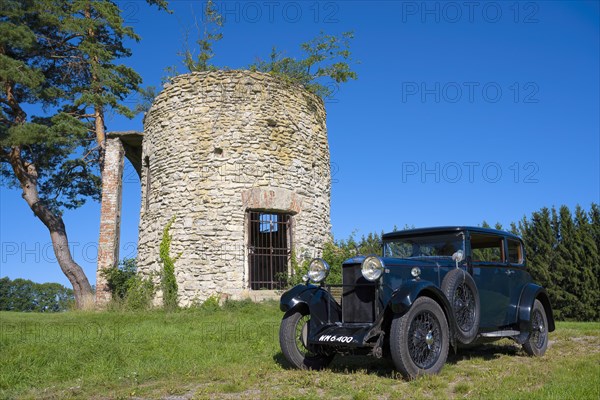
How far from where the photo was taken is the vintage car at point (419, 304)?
5273mm

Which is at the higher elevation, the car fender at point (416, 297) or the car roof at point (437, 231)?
the car roof at point (437, 231)

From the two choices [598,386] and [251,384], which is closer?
[598,386]

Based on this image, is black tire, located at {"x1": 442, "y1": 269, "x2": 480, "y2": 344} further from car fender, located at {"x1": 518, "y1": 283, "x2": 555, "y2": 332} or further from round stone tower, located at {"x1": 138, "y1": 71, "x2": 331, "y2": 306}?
round stone tower, located at {"x1": 138, "y1": 71, "x2": 331, "y2": 306}

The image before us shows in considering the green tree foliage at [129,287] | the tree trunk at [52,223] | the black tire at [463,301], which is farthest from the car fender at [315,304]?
the tree trunk at [52,223]

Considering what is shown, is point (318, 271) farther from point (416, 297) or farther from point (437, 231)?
point (437, 231)

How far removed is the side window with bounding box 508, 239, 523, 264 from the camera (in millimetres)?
7185

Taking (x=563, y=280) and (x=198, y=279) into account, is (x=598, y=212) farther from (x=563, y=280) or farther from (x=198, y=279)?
(x=198, y=279)

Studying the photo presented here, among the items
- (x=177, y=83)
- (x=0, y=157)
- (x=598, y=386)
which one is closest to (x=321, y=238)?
(x=177, y=83)

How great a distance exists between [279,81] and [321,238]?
4361 mm

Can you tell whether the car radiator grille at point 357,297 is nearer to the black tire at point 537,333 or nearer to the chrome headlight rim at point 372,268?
the chrome headlight rim at point 372,268

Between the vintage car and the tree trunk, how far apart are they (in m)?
13.0

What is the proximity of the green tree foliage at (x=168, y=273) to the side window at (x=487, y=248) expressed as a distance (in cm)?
774

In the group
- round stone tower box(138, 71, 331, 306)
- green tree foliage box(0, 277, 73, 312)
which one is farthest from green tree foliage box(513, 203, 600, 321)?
green tree foliage box(0, 277, 73, 312)

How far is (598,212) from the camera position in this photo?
20.1 metres
